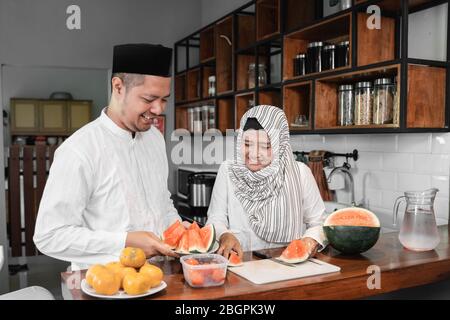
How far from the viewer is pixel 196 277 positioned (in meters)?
1.45

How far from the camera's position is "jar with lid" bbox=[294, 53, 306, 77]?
10.4 ft

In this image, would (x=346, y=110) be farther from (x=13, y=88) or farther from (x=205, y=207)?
(x=13, y=88)

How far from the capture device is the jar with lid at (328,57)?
2924 millimetres

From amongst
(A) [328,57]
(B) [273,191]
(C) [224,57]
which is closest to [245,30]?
(C) [224,57]

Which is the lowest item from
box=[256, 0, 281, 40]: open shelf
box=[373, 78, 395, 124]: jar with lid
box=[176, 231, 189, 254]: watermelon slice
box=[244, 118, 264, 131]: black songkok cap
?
box=[176, 231, 189, 254]: watermelon slice

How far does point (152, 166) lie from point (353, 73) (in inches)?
52.4

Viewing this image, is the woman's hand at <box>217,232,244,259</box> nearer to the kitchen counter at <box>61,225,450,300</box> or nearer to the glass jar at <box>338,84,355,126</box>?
the kitchen counter at <box>61,225,450,300</box>

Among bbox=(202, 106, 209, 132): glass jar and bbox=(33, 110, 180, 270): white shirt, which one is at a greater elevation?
A: bbox=(202, 106, 209, 132): glass jar

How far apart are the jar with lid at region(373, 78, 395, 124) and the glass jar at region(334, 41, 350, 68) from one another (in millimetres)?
280

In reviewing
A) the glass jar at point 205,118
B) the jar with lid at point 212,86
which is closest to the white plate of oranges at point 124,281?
the jar with lid at point 212,86

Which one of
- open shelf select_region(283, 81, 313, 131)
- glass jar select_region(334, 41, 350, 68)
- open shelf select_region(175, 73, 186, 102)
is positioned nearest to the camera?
glass jar select_region(334, 41, 350, 68)

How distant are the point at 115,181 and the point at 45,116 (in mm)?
8867

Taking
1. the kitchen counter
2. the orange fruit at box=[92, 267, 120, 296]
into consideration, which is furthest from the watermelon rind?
the orange fruit at box=[92, 267, 120, 296]

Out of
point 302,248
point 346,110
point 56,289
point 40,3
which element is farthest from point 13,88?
point 302,248
